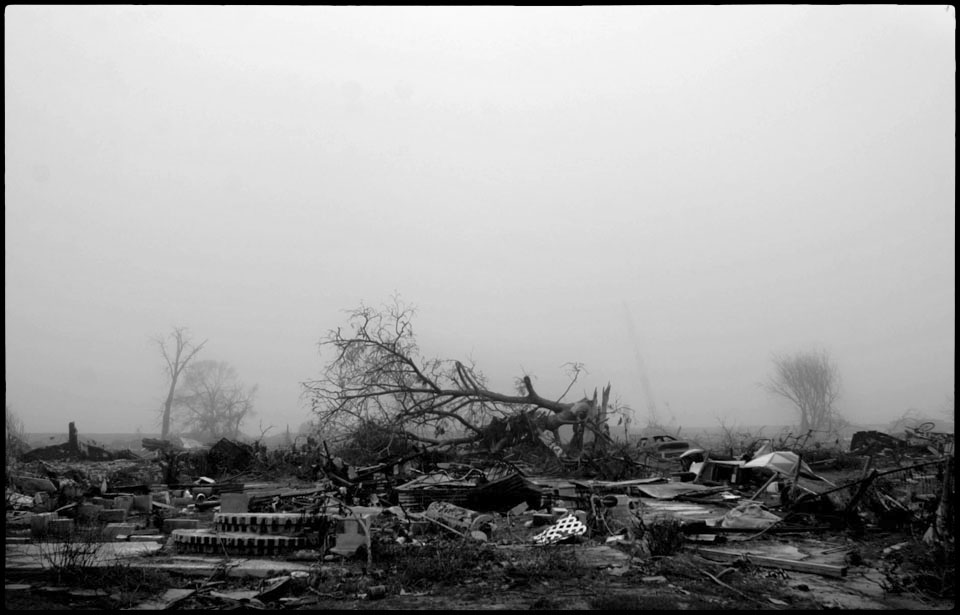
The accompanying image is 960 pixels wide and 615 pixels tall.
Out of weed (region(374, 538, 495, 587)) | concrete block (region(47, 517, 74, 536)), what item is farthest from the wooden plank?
concrete block (region(47, 517, 74, 536))

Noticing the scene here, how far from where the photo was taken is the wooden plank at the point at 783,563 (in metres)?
6.38

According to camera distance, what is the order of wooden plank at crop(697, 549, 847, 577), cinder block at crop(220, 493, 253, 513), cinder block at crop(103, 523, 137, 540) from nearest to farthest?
wooden plank at crop(697, 549, 847, 577) < cinder block at crop(103, 523, 137, 540) < cinder block at crop(220, 493, 253, 513)

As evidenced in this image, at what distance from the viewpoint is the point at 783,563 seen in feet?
21.7

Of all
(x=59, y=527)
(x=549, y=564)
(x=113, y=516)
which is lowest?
(x=549, y=564)

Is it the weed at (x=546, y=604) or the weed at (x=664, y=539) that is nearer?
the weed at (x=546, y=604)

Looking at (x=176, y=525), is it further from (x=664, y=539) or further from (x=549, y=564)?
(x=664, y=539)

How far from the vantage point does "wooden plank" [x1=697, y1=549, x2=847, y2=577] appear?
20.9 ft

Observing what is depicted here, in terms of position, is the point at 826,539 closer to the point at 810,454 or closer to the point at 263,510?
the point at 263,510

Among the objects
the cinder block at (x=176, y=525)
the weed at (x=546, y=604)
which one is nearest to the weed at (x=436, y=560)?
the weed at (x=546, y=604)

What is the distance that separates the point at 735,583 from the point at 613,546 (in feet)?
6.77

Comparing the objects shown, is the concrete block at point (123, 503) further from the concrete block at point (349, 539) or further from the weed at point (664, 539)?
the weed at point (664, 539)

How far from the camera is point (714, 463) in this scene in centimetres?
1550

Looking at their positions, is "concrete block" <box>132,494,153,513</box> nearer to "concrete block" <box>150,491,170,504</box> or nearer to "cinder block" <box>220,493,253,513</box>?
"concrete block" <box>150,491,170,504</box>

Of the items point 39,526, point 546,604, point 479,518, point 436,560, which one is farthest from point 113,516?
point 546,604
